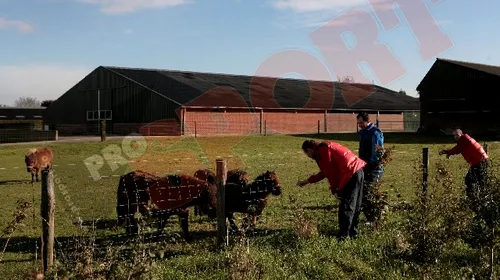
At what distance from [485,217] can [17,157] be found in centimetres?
2438

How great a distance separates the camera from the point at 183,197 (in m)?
8.97

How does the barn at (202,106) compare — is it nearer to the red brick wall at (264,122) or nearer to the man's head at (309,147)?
the red brick wall at (264,122)

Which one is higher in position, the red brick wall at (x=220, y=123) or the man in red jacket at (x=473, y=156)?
the red brick wall at (x=220, y=123)

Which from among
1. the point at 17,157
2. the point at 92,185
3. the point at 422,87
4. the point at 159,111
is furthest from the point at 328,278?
the point at 422,87

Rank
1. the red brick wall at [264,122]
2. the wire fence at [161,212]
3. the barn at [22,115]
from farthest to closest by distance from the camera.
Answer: the barn at [22,115]
the red brick wall at [264,122]
the wire fence at [161,212]

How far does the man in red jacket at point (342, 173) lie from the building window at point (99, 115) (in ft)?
141

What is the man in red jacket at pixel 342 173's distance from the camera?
765cm

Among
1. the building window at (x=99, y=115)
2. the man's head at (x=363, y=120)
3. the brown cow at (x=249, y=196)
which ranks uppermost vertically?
the building window at (x=99, y=115)

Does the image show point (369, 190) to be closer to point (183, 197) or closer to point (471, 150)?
point (471, 150)

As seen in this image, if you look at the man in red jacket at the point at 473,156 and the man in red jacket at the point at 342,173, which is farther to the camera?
the man in red jacket at the point at 473,156

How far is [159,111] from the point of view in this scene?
42.8 metres

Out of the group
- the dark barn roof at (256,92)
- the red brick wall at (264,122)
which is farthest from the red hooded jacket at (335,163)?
the dark barn roof at (256,92)

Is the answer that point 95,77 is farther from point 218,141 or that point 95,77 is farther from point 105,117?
point 218,141

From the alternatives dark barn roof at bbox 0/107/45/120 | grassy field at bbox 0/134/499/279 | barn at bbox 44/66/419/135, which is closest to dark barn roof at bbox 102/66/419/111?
barn at bbox 44/66/419/135
